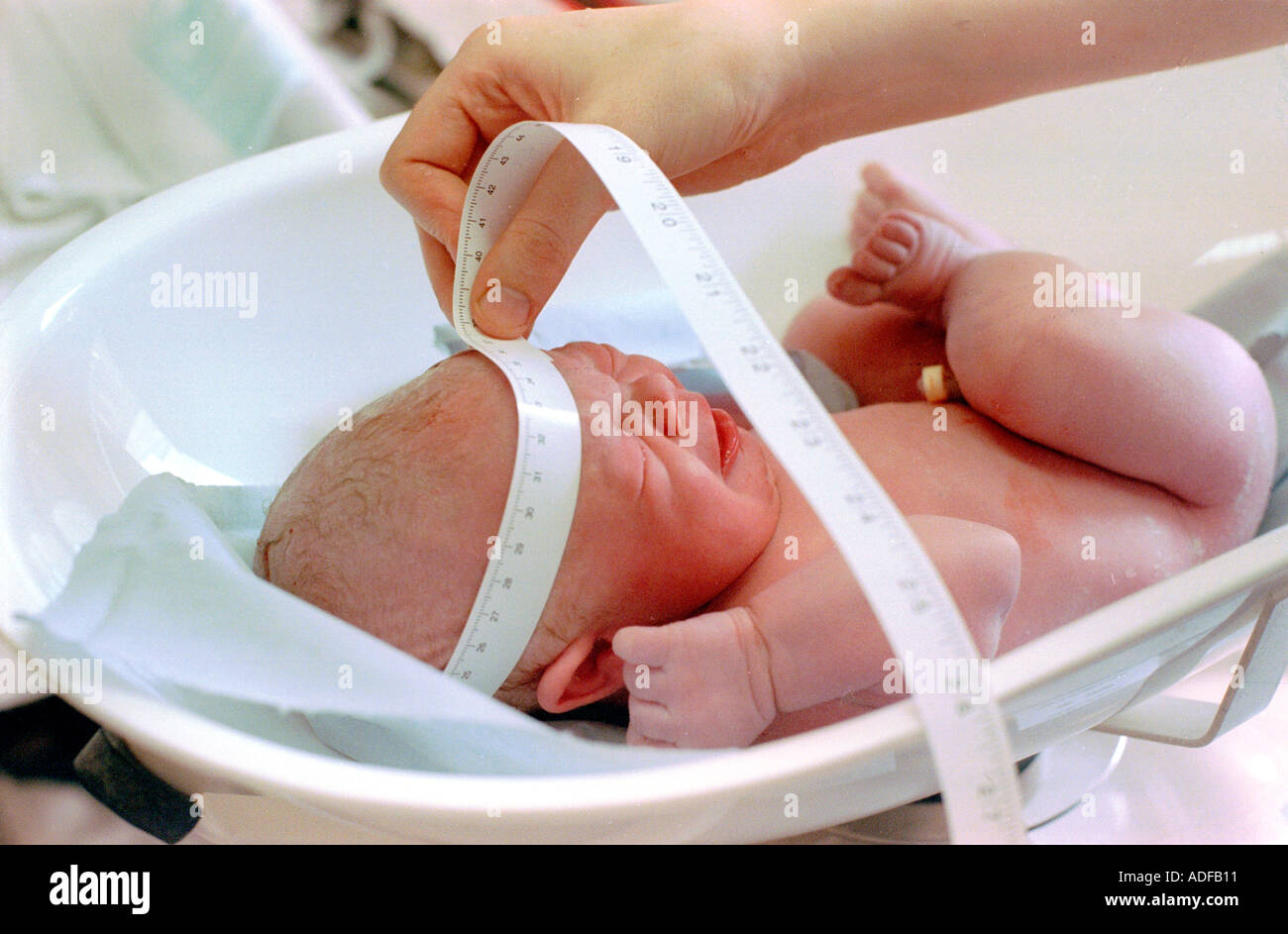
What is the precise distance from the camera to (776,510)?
89 centimetres

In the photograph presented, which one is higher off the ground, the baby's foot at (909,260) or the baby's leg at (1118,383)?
the baby's foot at (909,260)

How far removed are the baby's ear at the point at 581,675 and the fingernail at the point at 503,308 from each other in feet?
0.79

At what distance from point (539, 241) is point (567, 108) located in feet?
0.51

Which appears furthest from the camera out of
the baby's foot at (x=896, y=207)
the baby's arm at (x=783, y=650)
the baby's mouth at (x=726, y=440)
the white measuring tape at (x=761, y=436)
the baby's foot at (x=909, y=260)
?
the baby's foot at (x=896, y=207)

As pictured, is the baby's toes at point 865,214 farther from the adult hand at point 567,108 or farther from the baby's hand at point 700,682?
the baby's hand at point 700,682

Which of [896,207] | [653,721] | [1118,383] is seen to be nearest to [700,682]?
[653,721]

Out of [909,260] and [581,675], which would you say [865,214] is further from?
[581,675]

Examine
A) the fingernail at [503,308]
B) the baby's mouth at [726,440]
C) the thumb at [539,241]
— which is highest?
the thumb at [539,241]

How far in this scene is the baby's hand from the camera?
2.31ft

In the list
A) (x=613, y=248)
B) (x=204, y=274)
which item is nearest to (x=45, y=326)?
(x=204, y=274)

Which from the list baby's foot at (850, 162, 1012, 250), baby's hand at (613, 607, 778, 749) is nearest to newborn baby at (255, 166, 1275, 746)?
baby's hand at (613, 607, 778, 749)

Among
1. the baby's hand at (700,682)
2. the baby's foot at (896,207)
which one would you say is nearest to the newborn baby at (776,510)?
the baby's hand at (700,682)

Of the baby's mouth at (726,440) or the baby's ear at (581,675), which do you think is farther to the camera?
the baby's mouth at (726,440)

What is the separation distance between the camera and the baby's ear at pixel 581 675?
0.80 metres
